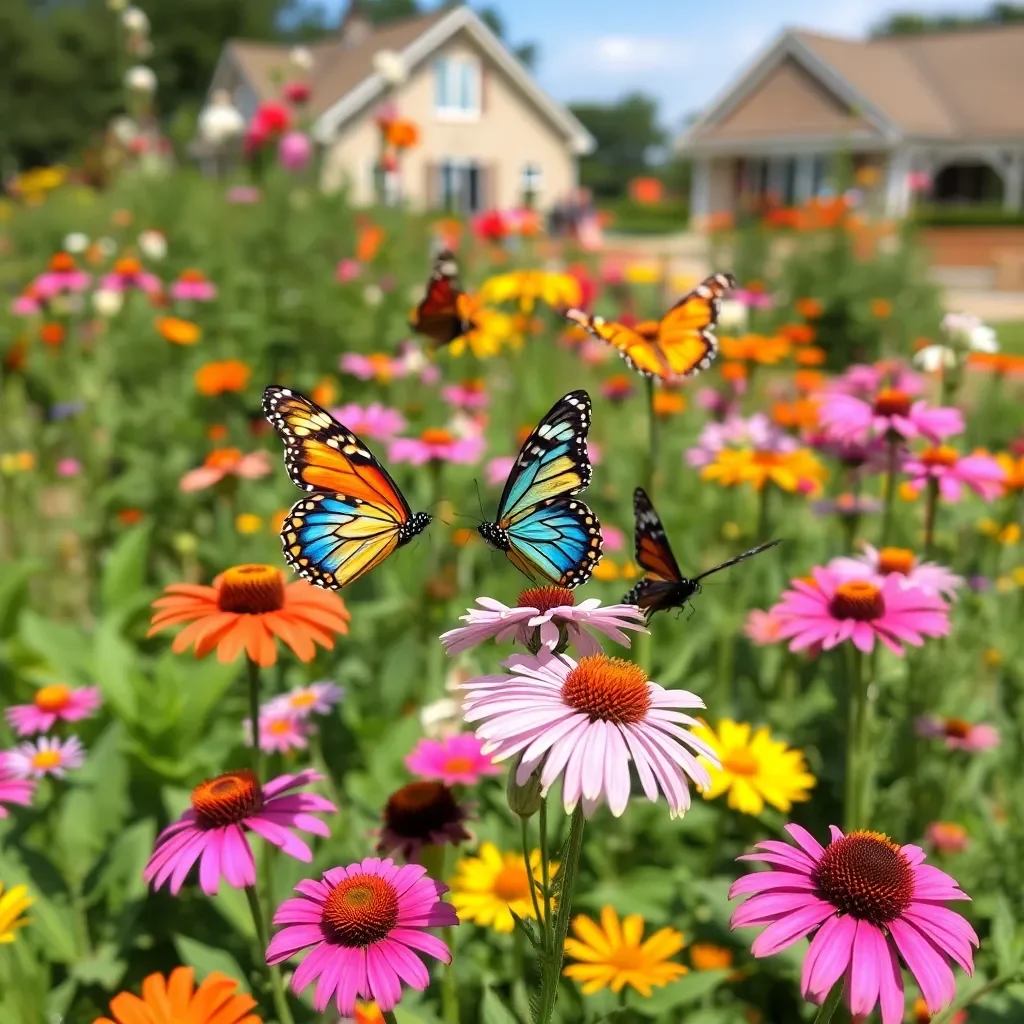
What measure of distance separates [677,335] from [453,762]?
0.94 m

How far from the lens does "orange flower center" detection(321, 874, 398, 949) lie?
40.7 inches

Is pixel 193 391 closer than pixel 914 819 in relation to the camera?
No

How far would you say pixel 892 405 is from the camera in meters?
2.12

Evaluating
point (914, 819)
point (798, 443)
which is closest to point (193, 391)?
point (798, 443)

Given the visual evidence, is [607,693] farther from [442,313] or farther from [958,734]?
[442,313]

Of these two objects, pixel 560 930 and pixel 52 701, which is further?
pixel 52 701

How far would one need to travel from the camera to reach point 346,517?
5.14ft

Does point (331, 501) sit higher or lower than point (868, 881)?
higher

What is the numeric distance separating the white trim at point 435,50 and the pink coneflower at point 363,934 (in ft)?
68.7

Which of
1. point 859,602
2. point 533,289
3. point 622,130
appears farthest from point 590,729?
point 622,130

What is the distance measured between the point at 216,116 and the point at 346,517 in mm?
4974

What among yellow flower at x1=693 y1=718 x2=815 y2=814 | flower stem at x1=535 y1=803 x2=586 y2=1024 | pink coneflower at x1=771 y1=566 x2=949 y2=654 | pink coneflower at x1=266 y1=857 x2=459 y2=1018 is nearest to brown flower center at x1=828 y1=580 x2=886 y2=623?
pink coneflower at x1=771 y1=566 x2=949 y2=654

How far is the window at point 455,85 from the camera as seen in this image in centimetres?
2472

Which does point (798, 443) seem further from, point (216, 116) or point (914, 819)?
point (216, 116)
